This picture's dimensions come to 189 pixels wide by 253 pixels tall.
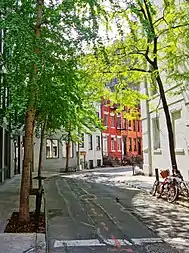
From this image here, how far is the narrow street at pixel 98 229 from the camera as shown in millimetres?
6090

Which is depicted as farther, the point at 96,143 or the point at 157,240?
the point at 96,143

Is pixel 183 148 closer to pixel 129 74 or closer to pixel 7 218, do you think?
pixel 129 74

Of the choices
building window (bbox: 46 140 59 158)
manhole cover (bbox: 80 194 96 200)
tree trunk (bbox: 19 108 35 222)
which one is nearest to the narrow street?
tree trunk (bbox: 19 108 35 222)

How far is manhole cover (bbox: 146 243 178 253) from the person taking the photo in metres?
5.80

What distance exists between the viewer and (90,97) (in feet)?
54.7

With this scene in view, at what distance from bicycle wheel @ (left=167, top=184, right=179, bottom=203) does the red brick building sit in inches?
1218

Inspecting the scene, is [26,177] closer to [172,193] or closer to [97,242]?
[97,242]

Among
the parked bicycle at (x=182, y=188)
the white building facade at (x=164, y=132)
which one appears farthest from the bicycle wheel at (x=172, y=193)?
the white building facade at (x=164, y=132)

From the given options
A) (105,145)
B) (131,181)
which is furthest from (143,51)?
(105,145)

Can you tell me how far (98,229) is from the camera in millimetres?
7574

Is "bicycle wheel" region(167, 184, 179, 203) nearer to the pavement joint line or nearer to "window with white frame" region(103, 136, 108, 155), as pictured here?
the pavement joint line

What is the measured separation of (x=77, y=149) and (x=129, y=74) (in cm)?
2363

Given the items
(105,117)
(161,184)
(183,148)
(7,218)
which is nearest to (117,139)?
(105,117)

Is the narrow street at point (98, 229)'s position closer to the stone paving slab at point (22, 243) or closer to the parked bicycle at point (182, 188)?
the stone paving slab at point (22, 243)
